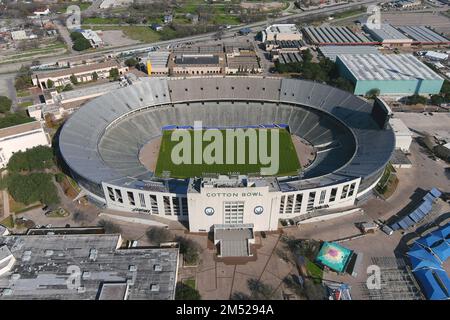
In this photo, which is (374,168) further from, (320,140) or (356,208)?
(320,140)

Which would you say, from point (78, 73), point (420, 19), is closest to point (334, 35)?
point (420, 19)

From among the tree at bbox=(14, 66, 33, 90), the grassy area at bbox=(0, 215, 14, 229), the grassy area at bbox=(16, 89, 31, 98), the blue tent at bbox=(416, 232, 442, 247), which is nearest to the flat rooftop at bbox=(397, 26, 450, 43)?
the blue tent at bbox=(416, 232, 442, 247)

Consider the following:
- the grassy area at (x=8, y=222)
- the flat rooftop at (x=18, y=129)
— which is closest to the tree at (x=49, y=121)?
the flat rooftop at (x=18, y=129)

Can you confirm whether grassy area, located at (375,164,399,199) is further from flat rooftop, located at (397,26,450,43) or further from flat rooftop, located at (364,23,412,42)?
flat rooftop, located at (397,26,450,43)

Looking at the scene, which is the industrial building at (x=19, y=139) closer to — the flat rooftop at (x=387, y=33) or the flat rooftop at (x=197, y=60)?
the flat rooftop at (x=197, y=60)

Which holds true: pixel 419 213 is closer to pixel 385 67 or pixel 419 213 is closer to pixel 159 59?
pixel 385 67

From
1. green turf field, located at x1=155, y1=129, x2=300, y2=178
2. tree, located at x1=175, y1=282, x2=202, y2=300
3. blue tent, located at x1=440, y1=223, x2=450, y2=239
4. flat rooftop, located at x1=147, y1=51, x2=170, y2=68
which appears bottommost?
green turf field, located at x1=155, y1=129, x2=300, y2=178

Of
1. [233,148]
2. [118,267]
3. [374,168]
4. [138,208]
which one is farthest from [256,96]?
[118,267]
